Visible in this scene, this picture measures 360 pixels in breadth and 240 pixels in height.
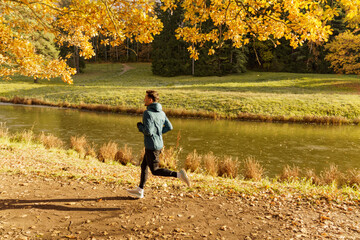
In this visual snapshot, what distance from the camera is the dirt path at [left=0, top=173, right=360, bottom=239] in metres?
5.04

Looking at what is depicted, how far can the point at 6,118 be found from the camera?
2320 centimetres

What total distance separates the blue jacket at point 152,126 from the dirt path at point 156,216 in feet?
4.48

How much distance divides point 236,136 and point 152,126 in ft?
46.8

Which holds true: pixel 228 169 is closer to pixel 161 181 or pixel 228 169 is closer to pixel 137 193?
pixel 161 181

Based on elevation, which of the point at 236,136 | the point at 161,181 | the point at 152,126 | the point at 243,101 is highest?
the point at 152,126

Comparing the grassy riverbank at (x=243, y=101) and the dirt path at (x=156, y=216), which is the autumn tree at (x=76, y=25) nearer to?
the dirt path at (x=156, y=216)

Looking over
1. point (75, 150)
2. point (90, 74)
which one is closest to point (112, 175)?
point (75, 150)

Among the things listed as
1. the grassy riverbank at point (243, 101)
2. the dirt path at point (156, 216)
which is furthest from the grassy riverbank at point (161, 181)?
the grassy riverbank at point (243, 101)

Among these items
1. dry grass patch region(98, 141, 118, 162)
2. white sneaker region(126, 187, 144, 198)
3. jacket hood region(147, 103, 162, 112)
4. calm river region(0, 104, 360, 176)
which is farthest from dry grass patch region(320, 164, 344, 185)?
dry grass patch region(98, 141, 118, 162)

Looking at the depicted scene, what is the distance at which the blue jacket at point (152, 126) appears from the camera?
18.6 ft

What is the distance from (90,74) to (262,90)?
3923cm

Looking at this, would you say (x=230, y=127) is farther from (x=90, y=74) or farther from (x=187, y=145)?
(x=90, y=74)

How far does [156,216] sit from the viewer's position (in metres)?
5.61

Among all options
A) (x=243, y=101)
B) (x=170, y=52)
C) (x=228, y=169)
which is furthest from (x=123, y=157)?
(x=170, y=52)
